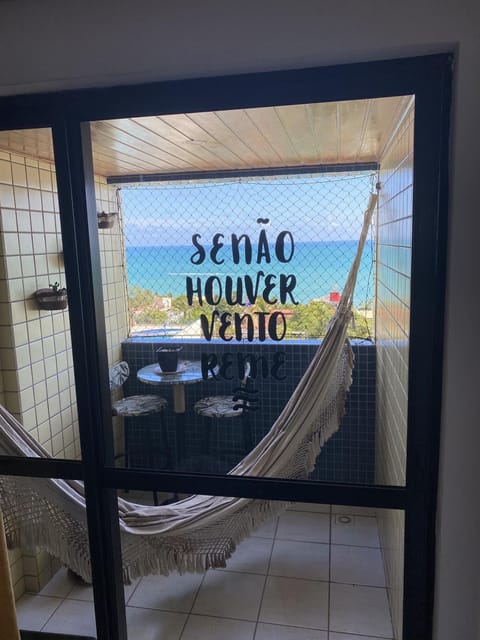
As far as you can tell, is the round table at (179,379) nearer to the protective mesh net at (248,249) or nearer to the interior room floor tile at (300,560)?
the protective mesh net at (248,249)

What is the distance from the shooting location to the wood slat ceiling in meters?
1.26

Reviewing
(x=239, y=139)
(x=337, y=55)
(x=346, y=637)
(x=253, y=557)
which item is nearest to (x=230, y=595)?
(x=253, y=557)

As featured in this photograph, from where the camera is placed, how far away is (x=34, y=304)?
5.79ft

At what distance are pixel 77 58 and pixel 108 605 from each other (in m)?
1.28

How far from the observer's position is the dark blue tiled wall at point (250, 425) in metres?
2.24

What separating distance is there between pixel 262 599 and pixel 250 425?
2.67 feet

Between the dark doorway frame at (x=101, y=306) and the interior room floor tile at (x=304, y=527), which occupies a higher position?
the dark doorway frame at (x=101, y=306)

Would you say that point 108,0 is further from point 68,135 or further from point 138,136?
point 138,136

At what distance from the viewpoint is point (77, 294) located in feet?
3.54

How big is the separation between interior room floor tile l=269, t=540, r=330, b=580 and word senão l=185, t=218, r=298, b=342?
1.14m

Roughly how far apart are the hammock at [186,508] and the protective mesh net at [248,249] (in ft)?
0.30

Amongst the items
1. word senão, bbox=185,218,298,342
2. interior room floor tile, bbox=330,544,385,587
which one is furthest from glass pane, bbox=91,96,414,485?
interior room floor tile, bbox=330,544,385,587

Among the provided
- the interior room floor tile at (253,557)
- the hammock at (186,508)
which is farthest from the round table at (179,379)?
the hammock at (186,508)

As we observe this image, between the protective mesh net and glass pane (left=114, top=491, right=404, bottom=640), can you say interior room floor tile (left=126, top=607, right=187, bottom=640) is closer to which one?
glass pane (left=114, top=491, right=404, bottom=640)
